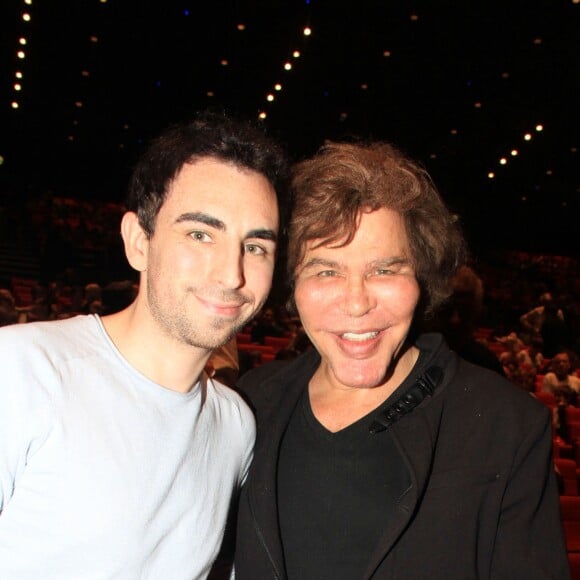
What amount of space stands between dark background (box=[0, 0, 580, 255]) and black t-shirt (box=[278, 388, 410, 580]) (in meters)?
5.76

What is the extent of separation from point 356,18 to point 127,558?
9.55m

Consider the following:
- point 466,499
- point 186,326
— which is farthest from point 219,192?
point 466,499

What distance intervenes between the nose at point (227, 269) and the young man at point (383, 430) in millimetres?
300

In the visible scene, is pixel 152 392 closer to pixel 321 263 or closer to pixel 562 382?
pixel 321 263

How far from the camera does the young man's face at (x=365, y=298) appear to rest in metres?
1.41

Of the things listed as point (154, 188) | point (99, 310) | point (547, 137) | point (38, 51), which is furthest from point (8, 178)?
point (154, 188)

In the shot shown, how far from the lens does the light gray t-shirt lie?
109 centimetres

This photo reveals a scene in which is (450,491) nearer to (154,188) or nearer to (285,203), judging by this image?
(285,203)

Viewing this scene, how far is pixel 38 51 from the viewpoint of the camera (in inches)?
461

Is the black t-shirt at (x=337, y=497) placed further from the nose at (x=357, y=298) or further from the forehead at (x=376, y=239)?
the forehead at (x=376, y=239)

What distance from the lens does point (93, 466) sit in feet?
3.71

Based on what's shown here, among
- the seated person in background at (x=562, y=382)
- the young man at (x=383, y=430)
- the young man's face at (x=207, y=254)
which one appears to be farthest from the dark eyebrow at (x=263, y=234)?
the seated person in background at (x=562, y=382)

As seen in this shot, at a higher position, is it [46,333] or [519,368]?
[46,333]

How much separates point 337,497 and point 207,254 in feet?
2.31
